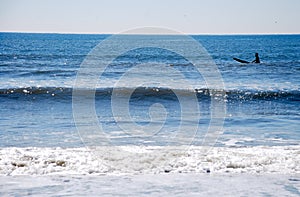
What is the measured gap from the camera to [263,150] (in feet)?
28.8

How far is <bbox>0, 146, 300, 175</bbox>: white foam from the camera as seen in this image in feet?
23.6

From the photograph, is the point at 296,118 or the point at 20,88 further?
the point at 20,88

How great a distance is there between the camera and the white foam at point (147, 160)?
7203mm


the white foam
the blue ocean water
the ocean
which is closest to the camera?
the ocean

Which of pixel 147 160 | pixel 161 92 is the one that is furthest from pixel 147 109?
pixel 147 160

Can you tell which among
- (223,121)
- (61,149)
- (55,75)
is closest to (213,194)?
(61,149)

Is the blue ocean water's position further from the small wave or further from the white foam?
the white foam

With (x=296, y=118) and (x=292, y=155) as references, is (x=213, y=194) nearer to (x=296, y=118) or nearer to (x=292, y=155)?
(x=292, y=155)

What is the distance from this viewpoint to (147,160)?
7.91 meters

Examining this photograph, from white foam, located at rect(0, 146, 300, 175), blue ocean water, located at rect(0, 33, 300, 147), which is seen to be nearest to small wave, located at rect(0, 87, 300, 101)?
blue ocean water, located at rect(0, 33, 300, 147)

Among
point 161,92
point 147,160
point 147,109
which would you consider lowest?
point 147,160

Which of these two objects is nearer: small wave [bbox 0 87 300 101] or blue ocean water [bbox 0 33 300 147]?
blue ocean water [bbox 0 33 300 147]

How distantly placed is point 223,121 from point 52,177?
7762mm

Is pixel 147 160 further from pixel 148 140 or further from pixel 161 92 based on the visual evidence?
pixel 161 92
